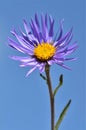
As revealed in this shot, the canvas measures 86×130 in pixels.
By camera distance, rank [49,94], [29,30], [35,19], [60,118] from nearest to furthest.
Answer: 1. [49,94]
2. [60,118]
3. [35,19]
4. [29,30]

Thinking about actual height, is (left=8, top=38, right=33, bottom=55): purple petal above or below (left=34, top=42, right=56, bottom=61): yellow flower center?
above

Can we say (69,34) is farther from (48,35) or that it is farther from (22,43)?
(22,43)

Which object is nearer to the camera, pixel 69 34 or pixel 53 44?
pixel 69 34

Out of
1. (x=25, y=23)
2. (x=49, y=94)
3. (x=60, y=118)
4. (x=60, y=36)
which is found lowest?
(x=60, y=118)

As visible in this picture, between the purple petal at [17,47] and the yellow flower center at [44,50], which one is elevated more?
the purple petal at [17,47]

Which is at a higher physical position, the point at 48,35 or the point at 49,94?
the point at 48,35

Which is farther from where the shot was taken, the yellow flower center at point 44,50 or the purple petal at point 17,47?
the yellow flower center at point 44,50

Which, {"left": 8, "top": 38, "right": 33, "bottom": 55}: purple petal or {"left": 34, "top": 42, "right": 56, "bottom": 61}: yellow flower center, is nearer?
{"left": 8, "top": 38, "right": 33, "bottom": 55}: purple petal

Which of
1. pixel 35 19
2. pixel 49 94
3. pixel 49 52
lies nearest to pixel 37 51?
pixel 49 52
